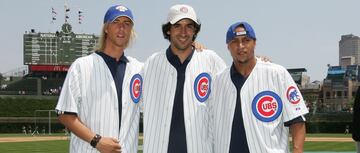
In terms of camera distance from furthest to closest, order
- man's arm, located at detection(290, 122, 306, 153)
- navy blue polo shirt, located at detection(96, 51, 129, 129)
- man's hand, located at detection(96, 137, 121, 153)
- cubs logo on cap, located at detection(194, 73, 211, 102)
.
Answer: cubs logo on cap, located at detection(194, 73, 211, 102)
man's arm, located at detection(290, 122, 306, 153)
navy blue polo shirt, located at detection(96, 51, 129, 129)
man's hand, located at detection(96, 137, 121, 153)

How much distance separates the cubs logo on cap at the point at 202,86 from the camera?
14.8ft

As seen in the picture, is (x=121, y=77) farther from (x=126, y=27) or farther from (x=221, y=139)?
(x=221, y=139)

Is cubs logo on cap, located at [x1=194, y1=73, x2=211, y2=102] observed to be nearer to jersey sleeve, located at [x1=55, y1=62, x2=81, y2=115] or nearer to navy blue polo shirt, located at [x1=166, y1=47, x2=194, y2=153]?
navy blue polo shirt, located at [x1=166, y1=47, x2=194, y2=153]

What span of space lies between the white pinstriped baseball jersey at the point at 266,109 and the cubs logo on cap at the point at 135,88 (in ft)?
2.49

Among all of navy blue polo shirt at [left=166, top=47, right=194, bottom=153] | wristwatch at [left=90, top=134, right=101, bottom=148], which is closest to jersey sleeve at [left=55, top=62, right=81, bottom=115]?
wristwatch at [left=90, top=134, right=101, bottom=148]

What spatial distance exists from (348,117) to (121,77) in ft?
139

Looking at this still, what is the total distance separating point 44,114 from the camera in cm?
5325

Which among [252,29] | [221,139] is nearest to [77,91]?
[221,139]

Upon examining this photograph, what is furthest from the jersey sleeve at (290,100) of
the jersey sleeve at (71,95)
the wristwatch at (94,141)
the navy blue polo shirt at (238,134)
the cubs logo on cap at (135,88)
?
the jersey sleeve at (71,95)

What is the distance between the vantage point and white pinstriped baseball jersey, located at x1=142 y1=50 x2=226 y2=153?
14.6 ft

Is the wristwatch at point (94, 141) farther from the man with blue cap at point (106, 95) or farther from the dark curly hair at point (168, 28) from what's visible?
the dark curly hair at point (168, 28)

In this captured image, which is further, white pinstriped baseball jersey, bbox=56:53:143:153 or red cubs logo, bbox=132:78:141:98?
red cubs logo, bbox=132:78:141:98

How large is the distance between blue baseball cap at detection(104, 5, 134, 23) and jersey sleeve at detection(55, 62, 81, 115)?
0.51m

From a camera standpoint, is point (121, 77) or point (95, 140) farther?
point (121, 77)
